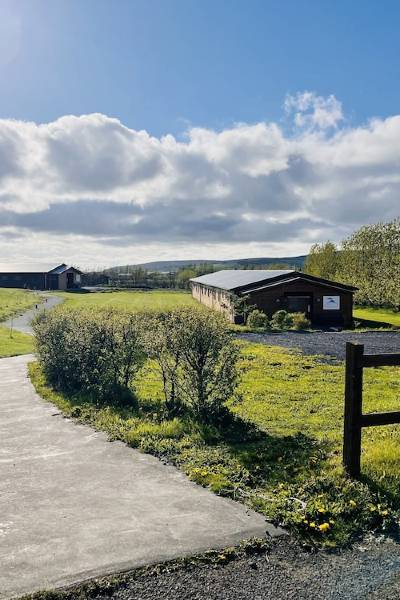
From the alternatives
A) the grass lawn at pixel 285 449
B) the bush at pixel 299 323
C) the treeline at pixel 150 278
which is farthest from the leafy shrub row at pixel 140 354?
the treeline at pixel 150 278

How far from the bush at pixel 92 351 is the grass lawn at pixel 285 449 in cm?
64

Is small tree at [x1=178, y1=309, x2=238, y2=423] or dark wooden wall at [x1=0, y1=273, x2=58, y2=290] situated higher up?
dark wooden wall at [x1=0, y1=273, x2=58, y2=290]

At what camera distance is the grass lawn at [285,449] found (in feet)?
19.2

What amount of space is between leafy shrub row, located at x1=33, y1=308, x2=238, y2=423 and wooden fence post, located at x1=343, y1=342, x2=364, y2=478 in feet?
11.9

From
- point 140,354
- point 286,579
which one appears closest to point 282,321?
point 140,354

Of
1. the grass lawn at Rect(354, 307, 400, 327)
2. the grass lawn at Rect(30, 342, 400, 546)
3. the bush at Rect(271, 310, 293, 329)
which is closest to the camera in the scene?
the grass lawn at Rect(30, 342, 400, 546)

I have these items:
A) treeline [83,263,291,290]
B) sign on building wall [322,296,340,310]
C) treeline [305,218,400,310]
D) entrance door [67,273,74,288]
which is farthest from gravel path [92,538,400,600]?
entrance door [67,273,74,288]

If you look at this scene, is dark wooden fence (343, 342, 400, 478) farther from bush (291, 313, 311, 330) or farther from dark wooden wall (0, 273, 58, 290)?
dark wooden wall (0, 273, 58, 290)

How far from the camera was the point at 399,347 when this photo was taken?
2483 centimetres

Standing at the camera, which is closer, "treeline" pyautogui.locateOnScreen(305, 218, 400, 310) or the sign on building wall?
the sign on building wall

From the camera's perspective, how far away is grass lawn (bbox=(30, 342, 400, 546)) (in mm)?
5855

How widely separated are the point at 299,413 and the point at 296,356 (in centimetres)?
1045

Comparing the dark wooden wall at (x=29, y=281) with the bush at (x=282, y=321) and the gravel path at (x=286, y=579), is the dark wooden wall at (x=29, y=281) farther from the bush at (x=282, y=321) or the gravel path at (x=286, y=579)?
the gravel path at (x=286, y=579)

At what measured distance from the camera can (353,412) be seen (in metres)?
6.69
